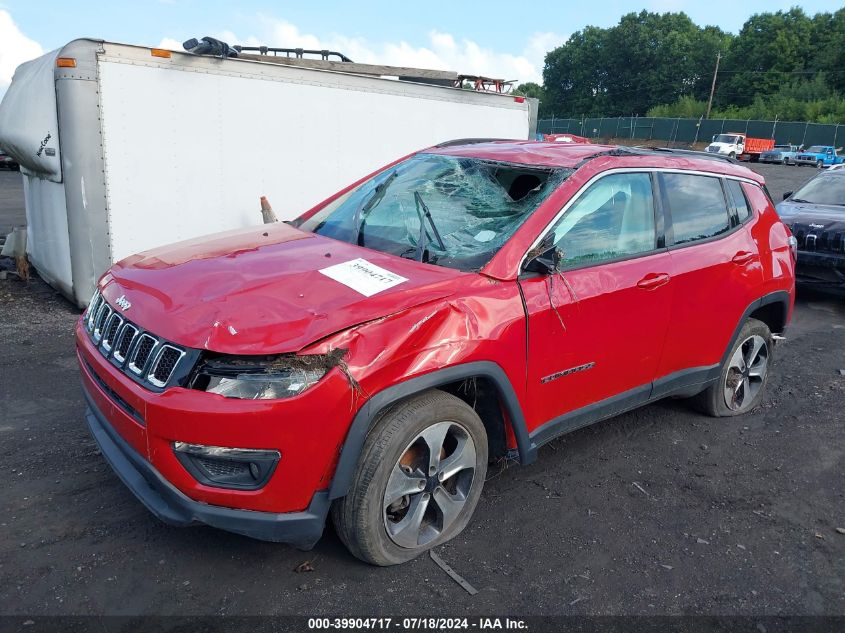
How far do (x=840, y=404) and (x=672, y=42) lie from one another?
306ft

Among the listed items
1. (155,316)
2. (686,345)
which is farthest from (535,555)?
(155,316)

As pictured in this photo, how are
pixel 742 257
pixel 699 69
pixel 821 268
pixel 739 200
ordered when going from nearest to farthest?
pixel 742 257, pixel 739 200, pixel 821 268, pixel 699 69

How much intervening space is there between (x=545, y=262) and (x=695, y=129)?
59.8 m

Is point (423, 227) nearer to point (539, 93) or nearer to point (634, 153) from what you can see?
point (634, 153)

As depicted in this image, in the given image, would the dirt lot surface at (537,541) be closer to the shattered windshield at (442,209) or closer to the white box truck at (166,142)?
the shattered windshield at (442,209)

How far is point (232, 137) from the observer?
22.2 feet

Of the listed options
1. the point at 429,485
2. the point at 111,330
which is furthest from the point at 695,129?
the point at 111,330

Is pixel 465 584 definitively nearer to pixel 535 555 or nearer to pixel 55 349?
pixel 535 555

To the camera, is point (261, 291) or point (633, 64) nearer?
point (261, 291)

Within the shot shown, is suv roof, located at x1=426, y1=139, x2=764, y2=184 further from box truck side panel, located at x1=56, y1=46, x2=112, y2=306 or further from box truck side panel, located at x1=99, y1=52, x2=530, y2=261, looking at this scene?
box truck side panel, located at x1=56, y1=46, x2=112, y2=306

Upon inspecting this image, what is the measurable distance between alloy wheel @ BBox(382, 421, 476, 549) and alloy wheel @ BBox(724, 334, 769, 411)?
2421 mm

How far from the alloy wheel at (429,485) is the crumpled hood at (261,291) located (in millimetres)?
601

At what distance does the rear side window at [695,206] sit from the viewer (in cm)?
387

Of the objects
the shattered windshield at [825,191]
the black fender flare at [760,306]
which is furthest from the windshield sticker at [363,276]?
the shattered windshield at [825,191]
